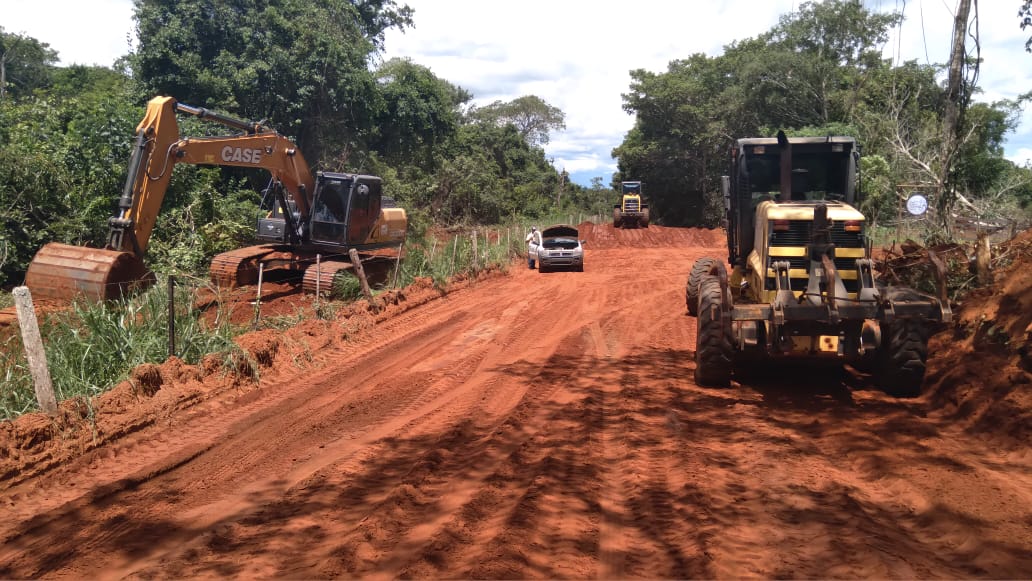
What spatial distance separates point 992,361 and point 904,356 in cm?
106

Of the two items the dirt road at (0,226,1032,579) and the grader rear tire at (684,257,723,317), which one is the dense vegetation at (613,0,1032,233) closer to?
the grader rear tire at (684,257,723,317)

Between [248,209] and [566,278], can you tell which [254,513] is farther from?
[248,209]

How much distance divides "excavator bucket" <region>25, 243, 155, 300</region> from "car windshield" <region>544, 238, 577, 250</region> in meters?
13.4

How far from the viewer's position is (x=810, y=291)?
755 cm

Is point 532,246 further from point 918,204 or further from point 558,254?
point 918,204

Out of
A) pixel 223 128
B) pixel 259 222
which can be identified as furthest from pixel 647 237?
pixel 259 222

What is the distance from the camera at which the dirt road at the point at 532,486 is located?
163 inches

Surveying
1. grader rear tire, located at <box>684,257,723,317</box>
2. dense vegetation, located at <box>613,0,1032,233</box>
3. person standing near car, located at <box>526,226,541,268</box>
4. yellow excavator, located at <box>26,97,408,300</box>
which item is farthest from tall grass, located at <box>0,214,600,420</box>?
dense vegetation, located at <box>613,0,1032,233</box>

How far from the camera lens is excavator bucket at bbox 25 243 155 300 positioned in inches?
431

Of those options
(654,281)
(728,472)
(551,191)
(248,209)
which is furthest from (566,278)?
(551,191)

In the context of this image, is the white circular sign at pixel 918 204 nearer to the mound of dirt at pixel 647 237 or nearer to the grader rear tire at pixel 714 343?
the grader rear tire at pixel 714 343

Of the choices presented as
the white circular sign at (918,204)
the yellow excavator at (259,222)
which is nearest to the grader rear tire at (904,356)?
the white circular sign at (918,204)

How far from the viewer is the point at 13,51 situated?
45.2 metres

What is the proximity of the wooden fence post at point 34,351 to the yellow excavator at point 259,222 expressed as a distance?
11.6 feet
